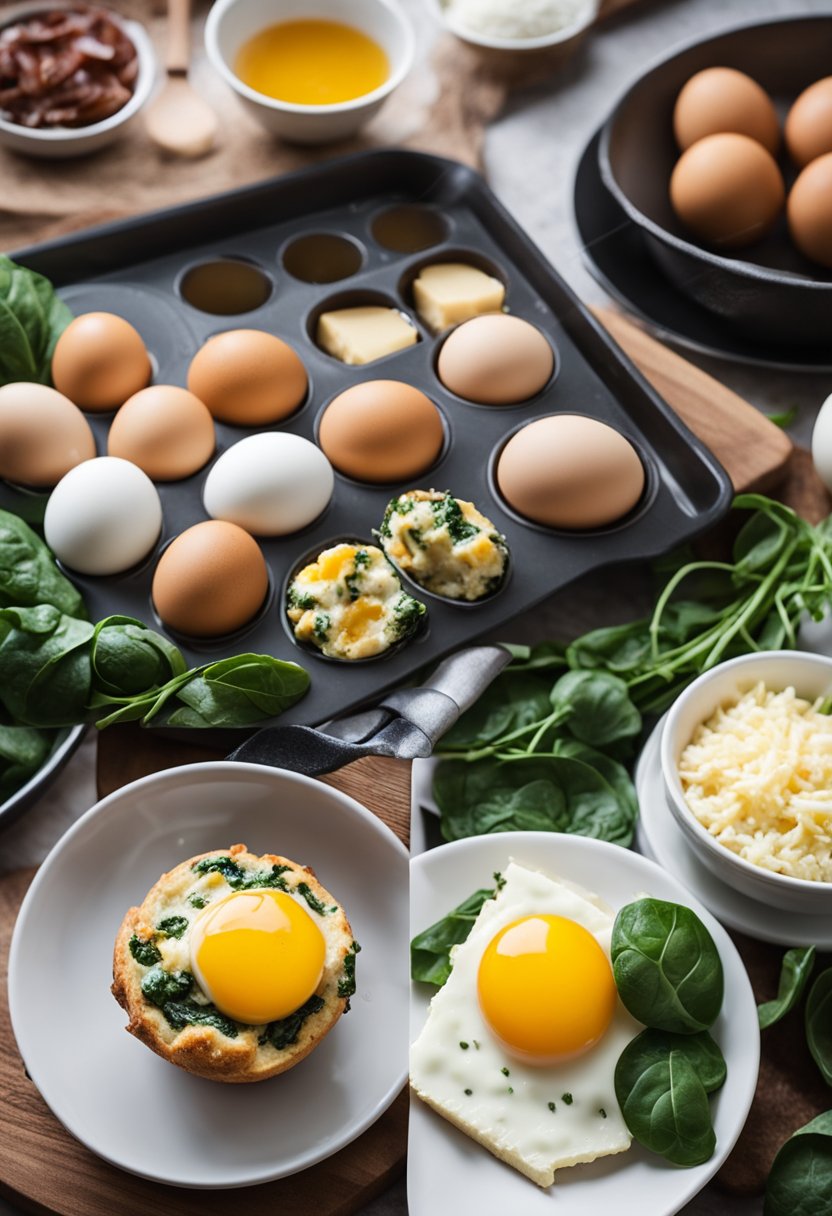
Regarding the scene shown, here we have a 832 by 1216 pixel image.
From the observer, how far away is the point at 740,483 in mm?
1693

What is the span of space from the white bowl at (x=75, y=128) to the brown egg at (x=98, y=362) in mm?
518

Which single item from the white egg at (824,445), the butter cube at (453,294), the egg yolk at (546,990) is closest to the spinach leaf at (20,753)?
the egg yolk at (546,990)

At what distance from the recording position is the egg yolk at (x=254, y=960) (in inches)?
47.2

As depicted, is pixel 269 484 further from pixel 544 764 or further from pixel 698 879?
pixel 698 879

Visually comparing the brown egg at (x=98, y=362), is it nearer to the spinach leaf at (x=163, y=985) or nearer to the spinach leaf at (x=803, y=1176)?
the spinach leaf at (x=163, y=985)

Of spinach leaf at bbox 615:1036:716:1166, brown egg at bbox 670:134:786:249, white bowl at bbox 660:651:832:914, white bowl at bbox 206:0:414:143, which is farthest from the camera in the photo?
white bowl at bbox 206:0:414:143

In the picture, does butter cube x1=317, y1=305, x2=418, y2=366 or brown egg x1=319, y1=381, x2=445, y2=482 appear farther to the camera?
butter cube x1=317, y1=305, x2=418, y2=366

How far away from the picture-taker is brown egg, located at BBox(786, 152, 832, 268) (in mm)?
1807

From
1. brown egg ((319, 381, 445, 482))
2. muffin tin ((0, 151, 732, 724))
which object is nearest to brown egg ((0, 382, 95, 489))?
muffin tin ((0, 151, 732, 724))

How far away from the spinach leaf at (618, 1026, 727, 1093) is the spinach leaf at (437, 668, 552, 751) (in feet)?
1.35

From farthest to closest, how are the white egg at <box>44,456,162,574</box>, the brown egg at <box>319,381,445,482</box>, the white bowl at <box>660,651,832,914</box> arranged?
the brown egg at <box>319,381,445,482</box>, the white egg at <box>44,456,162,574</box>, the white bowl at <box>660,651,832,914</box>

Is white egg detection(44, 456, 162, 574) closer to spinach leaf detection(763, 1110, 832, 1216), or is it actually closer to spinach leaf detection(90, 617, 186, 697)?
spinach leaf detection(90, 617, 186, 697)

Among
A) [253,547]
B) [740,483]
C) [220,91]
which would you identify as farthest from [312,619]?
[220,91]

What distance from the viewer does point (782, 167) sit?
201cm
